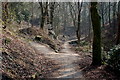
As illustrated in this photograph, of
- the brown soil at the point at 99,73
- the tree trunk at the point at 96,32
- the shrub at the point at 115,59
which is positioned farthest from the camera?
the tree trunk at the point at 96,32

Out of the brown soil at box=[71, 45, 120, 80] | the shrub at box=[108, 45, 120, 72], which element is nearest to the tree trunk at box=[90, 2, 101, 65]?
the brown soil at box=[71, 45, 120, 80]

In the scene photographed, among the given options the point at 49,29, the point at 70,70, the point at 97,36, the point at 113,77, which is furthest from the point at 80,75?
the point at 49,29

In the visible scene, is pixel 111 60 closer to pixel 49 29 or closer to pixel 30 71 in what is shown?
pixel 30 71

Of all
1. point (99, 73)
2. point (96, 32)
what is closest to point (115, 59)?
point (99, 73)

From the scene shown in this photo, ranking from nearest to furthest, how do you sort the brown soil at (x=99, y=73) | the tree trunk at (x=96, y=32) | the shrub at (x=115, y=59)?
the brown soil at (x=99, y=73) → the shrub at (x=115, y=59) → the tree trunk at (x=96, y=32)

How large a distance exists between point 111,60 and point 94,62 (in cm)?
113

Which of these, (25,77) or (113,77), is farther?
(113,77)

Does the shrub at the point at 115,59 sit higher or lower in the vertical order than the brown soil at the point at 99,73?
higher

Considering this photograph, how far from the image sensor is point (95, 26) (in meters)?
10.3

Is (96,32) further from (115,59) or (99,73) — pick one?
(99,73)

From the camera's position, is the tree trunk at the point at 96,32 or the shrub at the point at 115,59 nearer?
the shrub at the point at 115,59

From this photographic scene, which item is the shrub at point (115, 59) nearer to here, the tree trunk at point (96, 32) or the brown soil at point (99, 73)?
the brown soil at point (99, 73)

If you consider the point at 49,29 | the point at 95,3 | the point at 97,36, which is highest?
the point at 95,3

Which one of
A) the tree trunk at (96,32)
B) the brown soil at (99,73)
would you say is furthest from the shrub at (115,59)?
the tree trunk at (96,32)
